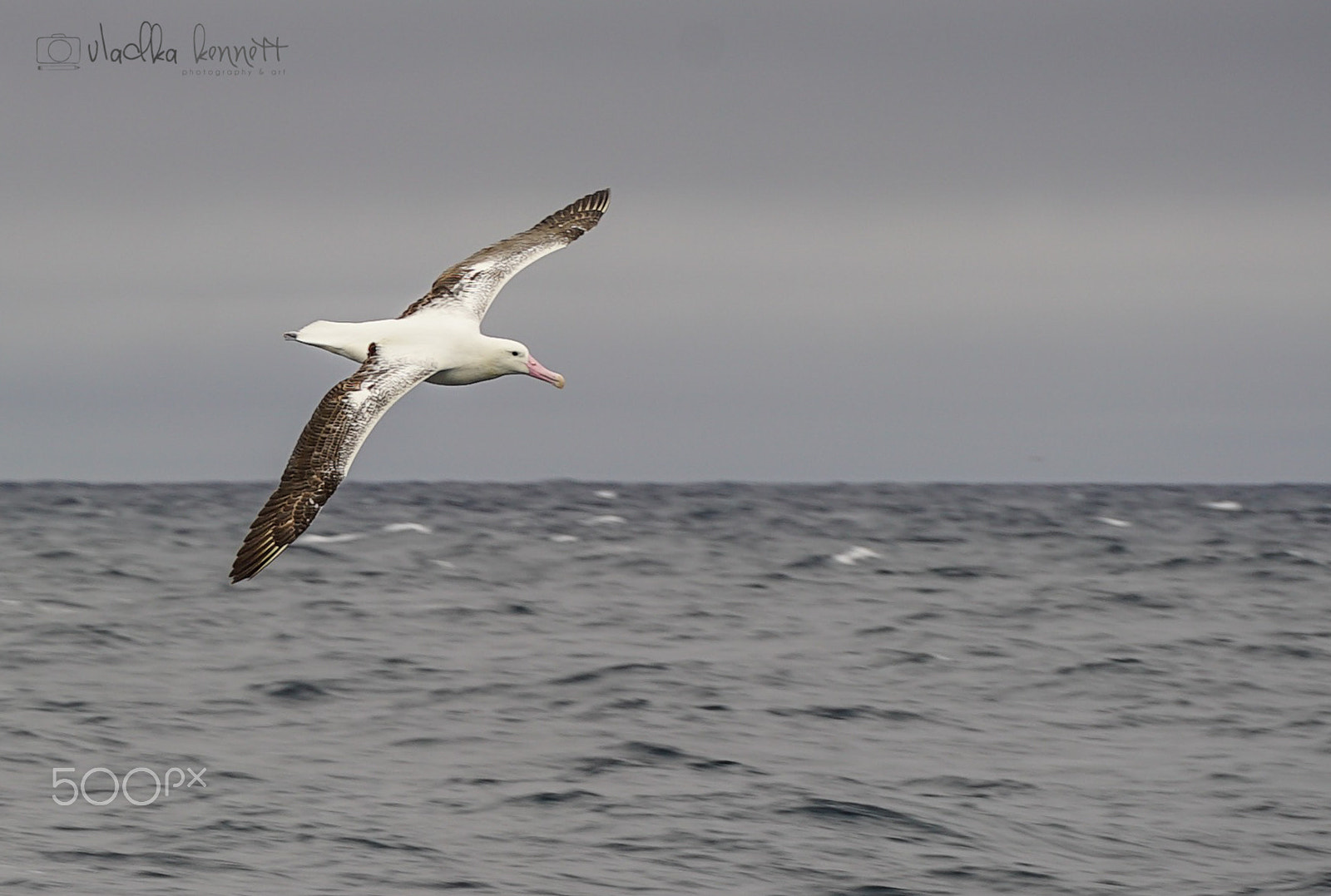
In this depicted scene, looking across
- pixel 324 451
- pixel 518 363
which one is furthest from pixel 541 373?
pixel 324 451

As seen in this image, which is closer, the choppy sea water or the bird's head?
the choppy sea water

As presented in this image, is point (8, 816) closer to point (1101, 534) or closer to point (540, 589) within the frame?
point (540, 589)

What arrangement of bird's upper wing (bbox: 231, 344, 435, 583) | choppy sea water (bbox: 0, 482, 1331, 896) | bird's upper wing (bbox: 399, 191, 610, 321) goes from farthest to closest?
bird's upper wing (bbox: 399, 191, 610, 321) → choppy sea water (bbox: 0, 482, 1331, 896) → bird's upper wing (bbox: 231, 344, 435, 583)

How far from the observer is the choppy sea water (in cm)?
1313

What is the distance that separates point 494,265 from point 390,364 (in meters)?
3.36

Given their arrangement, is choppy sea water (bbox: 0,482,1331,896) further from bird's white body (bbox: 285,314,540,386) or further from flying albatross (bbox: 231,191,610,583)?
bird's white body (bbox: 285,314,540,386)

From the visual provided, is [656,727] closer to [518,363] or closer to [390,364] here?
[518,363]

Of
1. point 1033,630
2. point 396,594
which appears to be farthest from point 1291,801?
point 396,594

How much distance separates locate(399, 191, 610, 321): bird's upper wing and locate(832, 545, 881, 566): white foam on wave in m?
18.5

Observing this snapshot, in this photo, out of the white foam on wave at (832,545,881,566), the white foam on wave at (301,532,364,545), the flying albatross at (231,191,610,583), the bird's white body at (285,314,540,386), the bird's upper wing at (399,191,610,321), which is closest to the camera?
the flying albatross at (231,191,610,583)

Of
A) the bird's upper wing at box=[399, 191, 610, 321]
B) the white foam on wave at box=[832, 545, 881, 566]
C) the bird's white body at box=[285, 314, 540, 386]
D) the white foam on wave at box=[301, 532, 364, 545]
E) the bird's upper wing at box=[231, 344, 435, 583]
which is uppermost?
the bird's upper wing at box=[399, 191, 610, 321]

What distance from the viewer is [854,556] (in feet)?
124

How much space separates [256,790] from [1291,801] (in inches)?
358

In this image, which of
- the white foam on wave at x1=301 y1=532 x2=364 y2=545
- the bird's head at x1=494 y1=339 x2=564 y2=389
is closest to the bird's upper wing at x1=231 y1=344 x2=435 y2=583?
the bird's head at x1=494 y1=339 x2=564 y2=389
